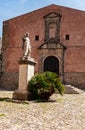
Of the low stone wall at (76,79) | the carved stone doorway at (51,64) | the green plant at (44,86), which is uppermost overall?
the carved stone doorway at (51,64)

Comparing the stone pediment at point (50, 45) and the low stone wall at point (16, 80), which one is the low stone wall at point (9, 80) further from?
the stone pediment at point (50, 45)

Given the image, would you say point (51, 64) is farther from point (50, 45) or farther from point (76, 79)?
point (76, 79)

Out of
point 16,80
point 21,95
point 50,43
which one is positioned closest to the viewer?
point 21,95

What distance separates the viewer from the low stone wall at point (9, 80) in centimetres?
2566

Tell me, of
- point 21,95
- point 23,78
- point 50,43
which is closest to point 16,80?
point 50,43

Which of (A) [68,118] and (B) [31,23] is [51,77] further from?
(B) [31,23]

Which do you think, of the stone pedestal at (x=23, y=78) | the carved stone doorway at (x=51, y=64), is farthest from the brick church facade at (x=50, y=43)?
the stone pedestal at (x=23, y=78)

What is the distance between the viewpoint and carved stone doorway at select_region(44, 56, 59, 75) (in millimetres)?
25547

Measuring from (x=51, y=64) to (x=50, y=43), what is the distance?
74.1 inches

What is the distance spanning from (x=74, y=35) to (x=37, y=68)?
436 centimetres

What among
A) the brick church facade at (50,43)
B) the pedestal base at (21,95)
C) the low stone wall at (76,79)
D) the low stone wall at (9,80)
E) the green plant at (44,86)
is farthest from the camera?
the low stone wall at (9,80)

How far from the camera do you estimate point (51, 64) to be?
2580 centimetres

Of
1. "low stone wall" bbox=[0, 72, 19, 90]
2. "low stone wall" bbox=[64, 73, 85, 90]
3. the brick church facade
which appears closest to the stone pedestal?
"low stone wall" bbox=[64, 73, 85, 90]

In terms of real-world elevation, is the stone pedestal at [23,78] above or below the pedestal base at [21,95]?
above
